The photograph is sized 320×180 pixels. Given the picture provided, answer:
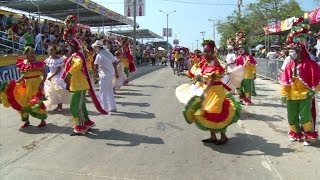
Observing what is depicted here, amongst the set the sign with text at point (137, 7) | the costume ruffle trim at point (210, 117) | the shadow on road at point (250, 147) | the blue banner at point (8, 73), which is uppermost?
the sign with text at point (137, 7)

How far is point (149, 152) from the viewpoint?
7922 millimetres

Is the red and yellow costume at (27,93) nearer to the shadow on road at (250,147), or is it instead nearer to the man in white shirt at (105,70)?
the man in white shirt at (105,70)

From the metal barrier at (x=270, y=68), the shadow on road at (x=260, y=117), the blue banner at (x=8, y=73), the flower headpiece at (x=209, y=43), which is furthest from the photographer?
the metal barrier at (x=270, y=68)

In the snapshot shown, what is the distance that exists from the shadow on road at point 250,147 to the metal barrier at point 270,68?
40.7 feet

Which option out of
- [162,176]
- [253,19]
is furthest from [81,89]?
→ [253,19]

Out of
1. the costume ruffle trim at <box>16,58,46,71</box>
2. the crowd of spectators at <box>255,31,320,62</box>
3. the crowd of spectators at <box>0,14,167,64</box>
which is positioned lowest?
the costume ruffle trim at <box>16,58,46,71</box>

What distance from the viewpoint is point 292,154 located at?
771cm

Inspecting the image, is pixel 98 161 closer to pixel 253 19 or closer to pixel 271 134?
pixel 271 134

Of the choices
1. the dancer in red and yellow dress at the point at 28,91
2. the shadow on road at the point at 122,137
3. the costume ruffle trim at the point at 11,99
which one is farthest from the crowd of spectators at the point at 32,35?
the shadow on road at the point at 122,137

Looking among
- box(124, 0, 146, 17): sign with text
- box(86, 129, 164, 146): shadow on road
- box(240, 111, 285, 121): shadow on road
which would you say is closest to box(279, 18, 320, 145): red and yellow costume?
box(86, 129, 164, 146): shadow on road

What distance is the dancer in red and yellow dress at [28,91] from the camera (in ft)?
32.3

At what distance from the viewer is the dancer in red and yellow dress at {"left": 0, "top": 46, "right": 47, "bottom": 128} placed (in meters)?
9.84

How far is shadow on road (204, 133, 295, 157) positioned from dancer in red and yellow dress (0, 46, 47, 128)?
369cm

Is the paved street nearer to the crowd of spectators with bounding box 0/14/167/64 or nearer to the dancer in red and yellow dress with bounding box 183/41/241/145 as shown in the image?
the dancer in red and yellow dress with bounding box 183/41/241/145
